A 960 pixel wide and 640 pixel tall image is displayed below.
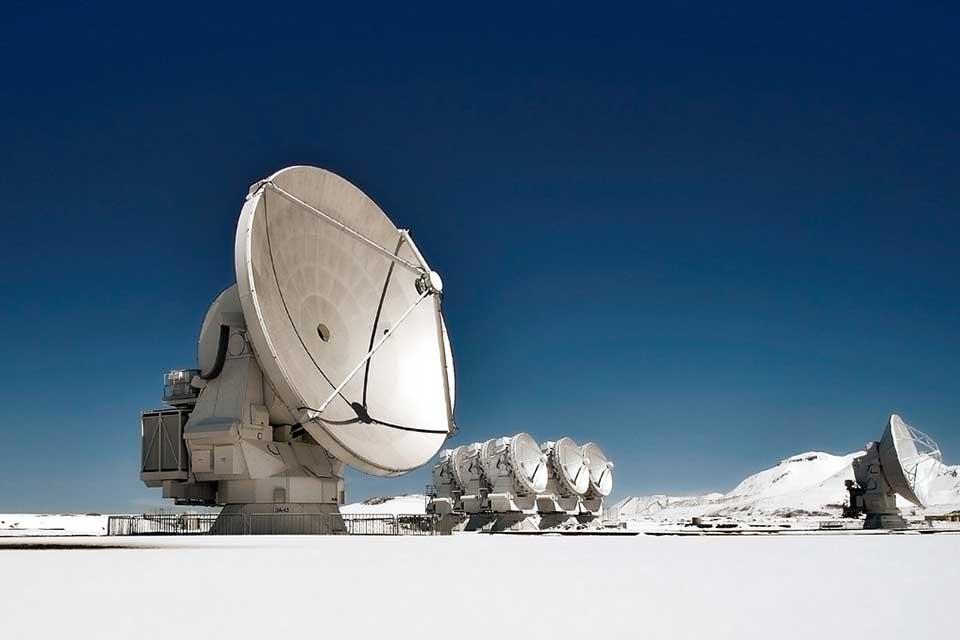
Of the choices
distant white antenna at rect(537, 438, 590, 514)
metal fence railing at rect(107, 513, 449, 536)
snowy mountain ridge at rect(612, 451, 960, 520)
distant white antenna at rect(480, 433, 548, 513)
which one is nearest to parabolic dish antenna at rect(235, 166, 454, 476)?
metal fence railing at rect(107, 513, 449, 536)

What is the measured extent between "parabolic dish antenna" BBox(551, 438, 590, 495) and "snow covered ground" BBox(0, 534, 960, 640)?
4796 cm

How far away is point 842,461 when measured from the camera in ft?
631

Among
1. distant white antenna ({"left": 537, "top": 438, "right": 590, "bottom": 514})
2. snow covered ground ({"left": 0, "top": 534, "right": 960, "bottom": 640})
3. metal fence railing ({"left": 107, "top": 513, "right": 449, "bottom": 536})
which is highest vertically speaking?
distant white antenna ({"left": 537, "top": 438, "right": 590, "bottom": 514})

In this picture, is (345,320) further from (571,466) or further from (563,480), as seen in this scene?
(571,466)

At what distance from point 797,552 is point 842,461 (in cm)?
18550

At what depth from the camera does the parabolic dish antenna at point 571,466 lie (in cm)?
6706

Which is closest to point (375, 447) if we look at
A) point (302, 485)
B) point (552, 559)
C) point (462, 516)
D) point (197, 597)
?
point (302, 485)

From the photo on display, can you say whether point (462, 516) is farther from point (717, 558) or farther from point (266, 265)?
point (717, 558)

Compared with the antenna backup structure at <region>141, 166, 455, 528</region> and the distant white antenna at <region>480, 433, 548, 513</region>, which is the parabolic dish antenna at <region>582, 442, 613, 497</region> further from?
the antenna backup structure at <region>141, 166, 455, 528</region>

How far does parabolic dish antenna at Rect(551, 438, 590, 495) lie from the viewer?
220ft

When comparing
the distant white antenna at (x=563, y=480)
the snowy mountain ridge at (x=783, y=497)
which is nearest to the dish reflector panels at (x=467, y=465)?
the distant white antenna at (x=563, y=480)

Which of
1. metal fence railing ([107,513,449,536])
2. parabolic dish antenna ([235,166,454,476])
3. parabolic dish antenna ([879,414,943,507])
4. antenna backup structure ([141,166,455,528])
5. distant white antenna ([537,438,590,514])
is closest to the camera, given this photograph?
parabolic dish antenna ([235,166,454,476])

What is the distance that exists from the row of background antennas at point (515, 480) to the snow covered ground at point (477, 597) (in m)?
41.8

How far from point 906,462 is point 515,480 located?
2370cm
